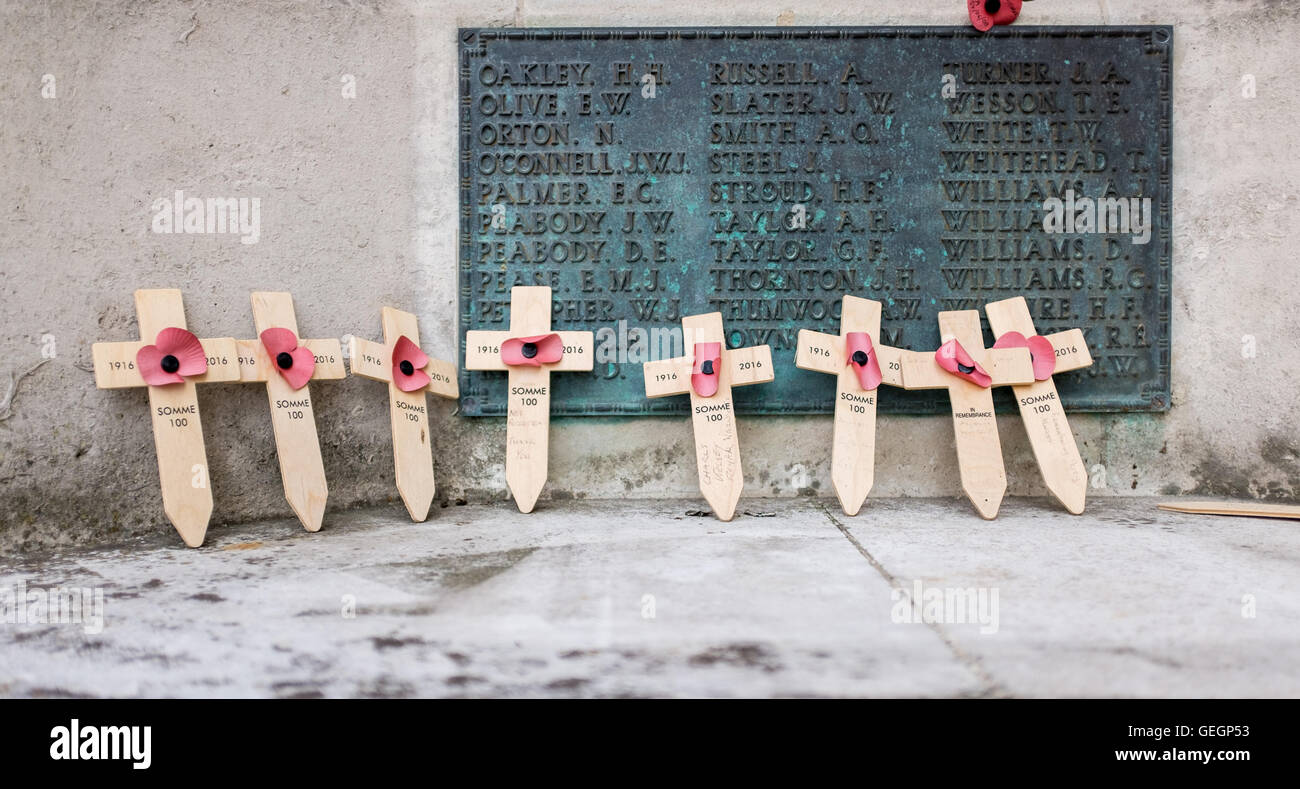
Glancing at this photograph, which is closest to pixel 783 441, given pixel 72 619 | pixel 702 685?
pixel 702 685

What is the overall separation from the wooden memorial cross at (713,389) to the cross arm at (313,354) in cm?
134

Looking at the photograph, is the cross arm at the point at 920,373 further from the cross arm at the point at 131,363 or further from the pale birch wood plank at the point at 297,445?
the cross arm at the point at 131,363

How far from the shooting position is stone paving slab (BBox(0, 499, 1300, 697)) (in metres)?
1.82

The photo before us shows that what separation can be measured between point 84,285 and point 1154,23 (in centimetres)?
499

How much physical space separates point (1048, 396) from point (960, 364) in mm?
444

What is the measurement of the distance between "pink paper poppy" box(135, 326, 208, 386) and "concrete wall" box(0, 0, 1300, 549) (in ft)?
1.21

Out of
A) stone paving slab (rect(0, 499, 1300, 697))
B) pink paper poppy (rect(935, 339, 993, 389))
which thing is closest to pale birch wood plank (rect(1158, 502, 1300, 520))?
stone paving slab (rect(0, 499, 1300, 697))

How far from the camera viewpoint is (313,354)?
3443 millimetres

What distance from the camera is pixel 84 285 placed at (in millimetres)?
3465

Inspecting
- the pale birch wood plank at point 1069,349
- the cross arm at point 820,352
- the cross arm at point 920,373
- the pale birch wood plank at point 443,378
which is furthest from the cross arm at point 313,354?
the pale birch wood plank at point 1069,349

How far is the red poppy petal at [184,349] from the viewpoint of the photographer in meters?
3.19

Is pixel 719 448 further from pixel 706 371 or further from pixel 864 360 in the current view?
pixel 864 360

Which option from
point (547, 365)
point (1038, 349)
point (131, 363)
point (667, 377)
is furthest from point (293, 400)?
point (1038, 349)

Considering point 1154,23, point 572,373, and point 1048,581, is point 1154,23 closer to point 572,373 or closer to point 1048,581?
point 1048,581
